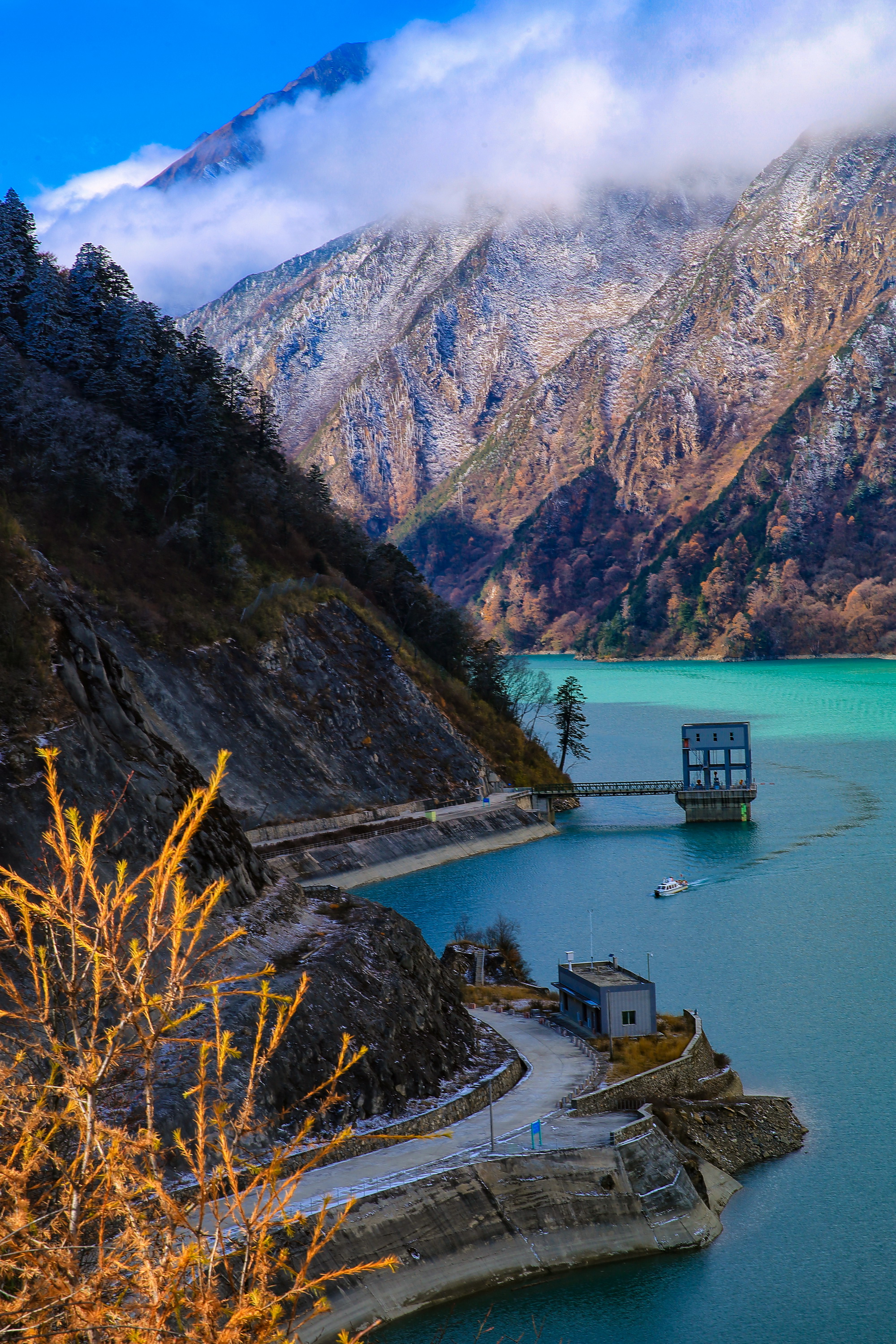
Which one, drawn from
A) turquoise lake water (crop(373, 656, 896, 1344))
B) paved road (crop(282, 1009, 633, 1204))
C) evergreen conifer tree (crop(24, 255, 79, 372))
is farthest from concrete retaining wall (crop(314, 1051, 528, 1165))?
evergreen conifer tree (crop(24, 255, 79, 372))

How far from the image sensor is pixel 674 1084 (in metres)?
35.2

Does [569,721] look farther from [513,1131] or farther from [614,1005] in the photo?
[513,1131]

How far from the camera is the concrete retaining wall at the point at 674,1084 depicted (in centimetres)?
3275

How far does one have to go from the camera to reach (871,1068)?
39000 millimetres

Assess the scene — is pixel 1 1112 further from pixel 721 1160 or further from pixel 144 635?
pixel 144 635

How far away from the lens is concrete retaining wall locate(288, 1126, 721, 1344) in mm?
25578

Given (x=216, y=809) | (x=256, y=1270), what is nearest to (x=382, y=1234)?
(x=216, y=809)

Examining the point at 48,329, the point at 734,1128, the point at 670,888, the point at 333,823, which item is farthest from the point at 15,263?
the point at 734,1128


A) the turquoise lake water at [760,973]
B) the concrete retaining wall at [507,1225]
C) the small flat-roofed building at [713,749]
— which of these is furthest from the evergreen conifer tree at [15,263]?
the concrete retaining wall at [507,1225]

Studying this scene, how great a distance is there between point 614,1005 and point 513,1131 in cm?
886

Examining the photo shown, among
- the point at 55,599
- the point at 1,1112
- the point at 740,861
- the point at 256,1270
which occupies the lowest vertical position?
the point at 740,861

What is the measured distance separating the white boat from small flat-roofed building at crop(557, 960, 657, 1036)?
2495 centimetres

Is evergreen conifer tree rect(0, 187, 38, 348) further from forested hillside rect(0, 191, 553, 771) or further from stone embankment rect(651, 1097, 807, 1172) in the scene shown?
stone embankment rect(651, 1097, 807, 1172)

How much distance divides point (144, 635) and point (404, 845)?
19.2m
